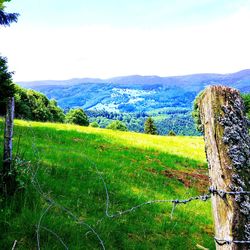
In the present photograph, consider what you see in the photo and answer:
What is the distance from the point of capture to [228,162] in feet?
12.9

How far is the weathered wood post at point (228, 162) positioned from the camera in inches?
147

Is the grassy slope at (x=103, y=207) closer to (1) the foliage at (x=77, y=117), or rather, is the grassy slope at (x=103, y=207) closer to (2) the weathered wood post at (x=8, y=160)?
(2) the weathered wood post at (x=8, y=160)

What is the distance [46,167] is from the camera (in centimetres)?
1189

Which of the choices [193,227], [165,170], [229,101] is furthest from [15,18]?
[229,101]

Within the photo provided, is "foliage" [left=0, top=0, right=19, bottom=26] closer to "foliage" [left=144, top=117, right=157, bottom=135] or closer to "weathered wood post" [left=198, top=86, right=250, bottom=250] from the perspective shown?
"weathered wood post" [left=198, top=86, right=250, bottom=250]

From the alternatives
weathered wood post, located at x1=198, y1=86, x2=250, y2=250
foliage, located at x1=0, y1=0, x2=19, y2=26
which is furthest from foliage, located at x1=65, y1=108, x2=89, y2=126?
weathered wood post, located at x1=198, y1=86, x2=250, y2=250

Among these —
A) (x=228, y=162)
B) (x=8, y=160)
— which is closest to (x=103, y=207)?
(x=8, y=160)

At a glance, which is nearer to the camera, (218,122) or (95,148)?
(218,122)

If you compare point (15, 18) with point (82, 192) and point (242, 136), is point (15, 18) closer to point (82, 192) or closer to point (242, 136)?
point (82, 192)

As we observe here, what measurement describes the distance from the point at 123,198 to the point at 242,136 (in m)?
7.55

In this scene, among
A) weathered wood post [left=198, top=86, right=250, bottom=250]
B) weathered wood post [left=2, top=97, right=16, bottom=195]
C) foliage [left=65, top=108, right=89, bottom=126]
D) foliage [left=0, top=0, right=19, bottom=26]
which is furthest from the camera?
foliage [left=65, top=108, right=89, bottom=126]


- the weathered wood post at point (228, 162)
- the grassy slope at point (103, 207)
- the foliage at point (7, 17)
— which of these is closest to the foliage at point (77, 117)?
the foliage at point (7, 17)

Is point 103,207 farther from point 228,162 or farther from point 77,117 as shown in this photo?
point 77,117

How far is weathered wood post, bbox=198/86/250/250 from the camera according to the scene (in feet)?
12.3
